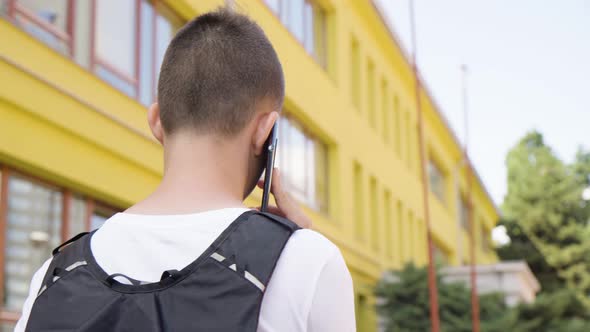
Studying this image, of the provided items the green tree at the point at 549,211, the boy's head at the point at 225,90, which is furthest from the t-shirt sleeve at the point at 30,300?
the green tree at the point at 549,211

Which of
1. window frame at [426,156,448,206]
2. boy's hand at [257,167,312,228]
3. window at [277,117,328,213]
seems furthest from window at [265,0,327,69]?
boy's hand at [257,167,312,228]

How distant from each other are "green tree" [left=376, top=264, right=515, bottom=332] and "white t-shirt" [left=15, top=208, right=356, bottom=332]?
2233 centimetres

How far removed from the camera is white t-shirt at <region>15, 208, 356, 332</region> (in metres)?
1.68

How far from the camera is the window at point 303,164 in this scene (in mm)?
21750

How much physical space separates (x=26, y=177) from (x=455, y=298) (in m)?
15.3

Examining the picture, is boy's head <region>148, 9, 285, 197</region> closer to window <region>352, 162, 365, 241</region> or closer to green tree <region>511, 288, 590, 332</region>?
green tree <region>511, 288, 590, 332</region>

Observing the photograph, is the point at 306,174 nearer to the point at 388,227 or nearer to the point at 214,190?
the point at 388,227

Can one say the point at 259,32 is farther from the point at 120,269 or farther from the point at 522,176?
the point at 522,176

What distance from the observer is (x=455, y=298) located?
2484cm

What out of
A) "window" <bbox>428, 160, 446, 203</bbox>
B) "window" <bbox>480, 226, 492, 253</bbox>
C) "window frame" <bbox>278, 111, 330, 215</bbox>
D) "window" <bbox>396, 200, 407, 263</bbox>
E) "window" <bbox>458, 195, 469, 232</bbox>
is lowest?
"window" <bbox>480, 226, 492, 253</bbox>

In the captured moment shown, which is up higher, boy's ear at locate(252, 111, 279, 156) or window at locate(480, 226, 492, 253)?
boy's ear at locate(252, 111, 279, 156)

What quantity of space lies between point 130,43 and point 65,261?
1264 cm

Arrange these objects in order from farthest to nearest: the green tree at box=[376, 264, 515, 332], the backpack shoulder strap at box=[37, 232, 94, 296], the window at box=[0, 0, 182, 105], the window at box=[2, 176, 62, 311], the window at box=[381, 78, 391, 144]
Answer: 1. the window at box=[381, 78, 391, 144]
2. the green tree at box=[376, 264, 515, 332]
3. the window at box=[0, 0, 182, 105]
4. the window at box=[2, 176, 62, 311]
5. the backpack shoulder strap at box=[37, 232, 94, 296]

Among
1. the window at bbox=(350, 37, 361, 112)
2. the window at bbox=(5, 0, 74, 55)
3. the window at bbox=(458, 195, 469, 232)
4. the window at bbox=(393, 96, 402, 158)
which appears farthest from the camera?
the window at bbox=(458, 195, 469, 232)
